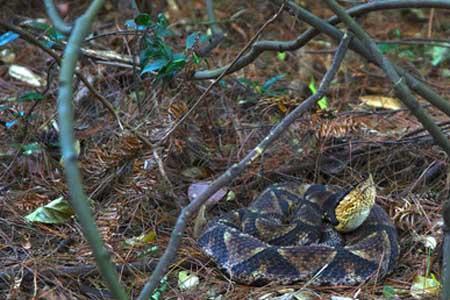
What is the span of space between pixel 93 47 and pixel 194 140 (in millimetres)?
1638

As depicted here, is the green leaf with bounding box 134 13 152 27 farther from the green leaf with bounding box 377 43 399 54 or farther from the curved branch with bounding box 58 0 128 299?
the green leaf with bounding box 377 43 399 54

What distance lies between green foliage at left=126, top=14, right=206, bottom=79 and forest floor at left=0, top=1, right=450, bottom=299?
6.3 inches

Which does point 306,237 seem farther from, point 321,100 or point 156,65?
point 321,100

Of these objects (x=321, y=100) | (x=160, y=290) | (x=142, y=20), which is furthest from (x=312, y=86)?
(x=160, y=290)

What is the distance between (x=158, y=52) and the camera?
3936 mm

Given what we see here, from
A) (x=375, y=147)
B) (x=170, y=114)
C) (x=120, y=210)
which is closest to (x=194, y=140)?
(x=170, y=114)

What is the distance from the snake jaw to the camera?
12.5 ft

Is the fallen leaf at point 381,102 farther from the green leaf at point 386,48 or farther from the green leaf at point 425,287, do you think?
the green leaf at point 425,287

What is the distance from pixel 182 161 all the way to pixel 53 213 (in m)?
0.88

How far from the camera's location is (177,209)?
409 centimetres

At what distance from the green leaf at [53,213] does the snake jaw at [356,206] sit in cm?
141

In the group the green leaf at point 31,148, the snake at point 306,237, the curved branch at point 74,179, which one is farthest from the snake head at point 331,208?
the curved branch at point 74,179

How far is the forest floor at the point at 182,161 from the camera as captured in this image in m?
3.51

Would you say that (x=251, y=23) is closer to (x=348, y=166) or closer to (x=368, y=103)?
(x=368, y=103)
